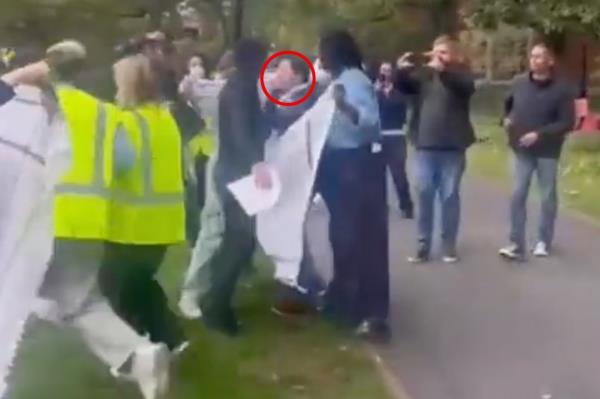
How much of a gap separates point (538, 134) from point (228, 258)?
62.5 inches

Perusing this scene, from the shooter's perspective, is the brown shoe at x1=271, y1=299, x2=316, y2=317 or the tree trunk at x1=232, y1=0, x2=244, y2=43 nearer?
the tree trunk at x1=232, y1=0, x2=244, y2=43

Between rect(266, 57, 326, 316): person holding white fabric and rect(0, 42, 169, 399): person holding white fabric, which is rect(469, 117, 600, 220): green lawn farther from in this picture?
rect(0, 42, 169, 399): person holding white fabric

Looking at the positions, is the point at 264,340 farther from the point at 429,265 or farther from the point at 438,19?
the point at 438,19

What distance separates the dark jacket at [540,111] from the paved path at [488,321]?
272mm

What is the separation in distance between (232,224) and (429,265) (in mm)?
837

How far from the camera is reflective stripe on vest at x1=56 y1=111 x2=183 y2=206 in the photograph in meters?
5.37

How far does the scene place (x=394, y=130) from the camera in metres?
6.44

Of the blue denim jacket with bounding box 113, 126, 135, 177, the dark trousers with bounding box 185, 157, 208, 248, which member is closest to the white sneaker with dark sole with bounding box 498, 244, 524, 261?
the dark trousers with bounding box 185, 157, 208, 248

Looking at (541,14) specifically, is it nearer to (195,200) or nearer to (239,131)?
(239,131)

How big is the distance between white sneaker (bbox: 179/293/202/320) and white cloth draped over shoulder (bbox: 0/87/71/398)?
3.25 feet

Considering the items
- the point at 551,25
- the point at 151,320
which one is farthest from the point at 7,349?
the point at 551,25

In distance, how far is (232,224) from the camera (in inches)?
249

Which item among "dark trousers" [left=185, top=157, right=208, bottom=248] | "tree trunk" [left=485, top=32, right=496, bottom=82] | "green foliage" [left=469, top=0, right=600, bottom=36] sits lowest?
"dark trousers" [left=185, top=157, right=208, bottom=248]

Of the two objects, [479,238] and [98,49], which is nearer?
[98,49]
